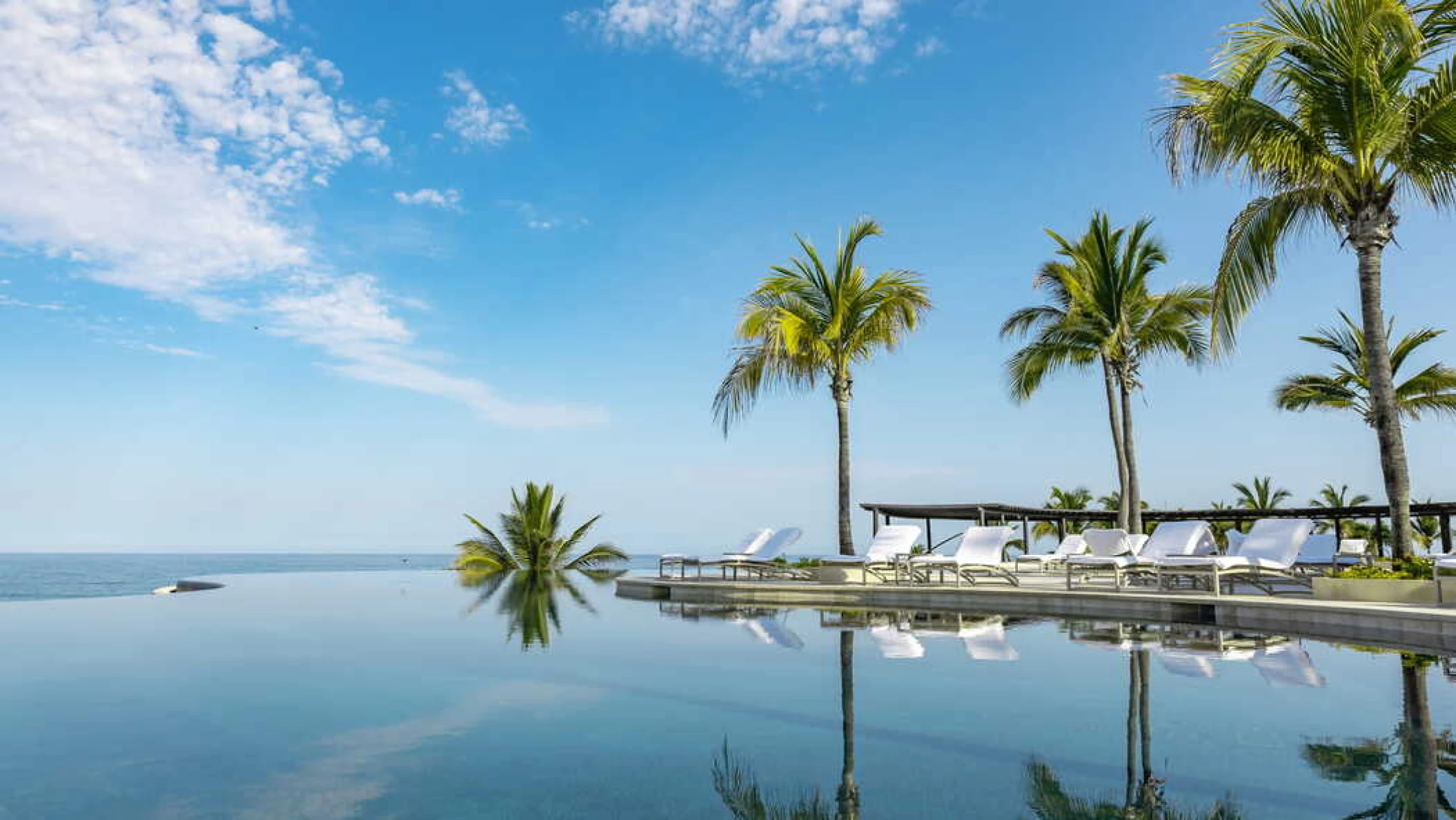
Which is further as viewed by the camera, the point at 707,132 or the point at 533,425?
the point at 533,425

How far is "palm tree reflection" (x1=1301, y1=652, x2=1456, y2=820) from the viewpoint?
10.6 ft

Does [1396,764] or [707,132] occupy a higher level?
[707,132]

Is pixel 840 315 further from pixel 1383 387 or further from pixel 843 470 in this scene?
pixel 1383 387

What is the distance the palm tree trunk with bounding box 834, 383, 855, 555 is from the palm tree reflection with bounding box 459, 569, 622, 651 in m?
4.48

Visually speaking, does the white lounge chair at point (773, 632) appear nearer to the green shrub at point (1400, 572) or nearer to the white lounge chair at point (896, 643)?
the white lounge chair at point (896, 643)

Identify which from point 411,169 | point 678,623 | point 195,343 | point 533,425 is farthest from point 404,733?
point 533,425

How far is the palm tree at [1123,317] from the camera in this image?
1792 centimetres

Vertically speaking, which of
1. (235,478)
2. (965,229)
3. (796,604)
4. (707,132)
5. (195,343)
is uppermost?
(707,132)

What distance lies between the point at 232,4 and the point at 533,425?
18.7 m

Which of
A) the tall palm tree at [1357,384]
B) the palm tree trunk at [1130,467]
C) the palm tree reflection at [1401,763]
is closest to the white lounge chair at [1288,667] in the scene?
the palm tree reflection at [1401,763]

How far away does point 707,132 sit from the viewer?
2175cm

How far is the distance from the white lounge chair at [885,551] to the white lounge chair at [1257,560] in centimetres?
353

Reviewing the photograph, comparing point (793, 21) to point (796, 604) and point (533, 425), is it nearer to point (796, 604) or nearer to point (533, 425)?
point (796, 604)

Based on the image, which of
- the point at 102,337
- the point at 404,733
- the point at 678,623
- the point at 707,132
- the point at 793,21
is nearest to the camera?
the point at 404,733
